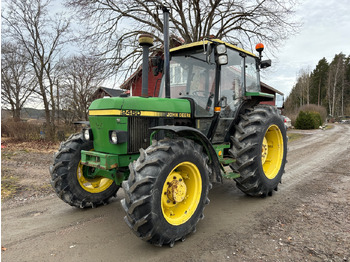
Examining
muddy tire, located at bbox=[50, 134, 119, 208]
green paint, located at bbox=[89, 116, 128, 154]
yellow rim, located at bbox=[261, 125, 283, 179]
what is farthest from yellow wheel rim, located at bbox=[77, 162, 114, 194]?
yellow rim, located at bbox=[261, 125, 283, 179]

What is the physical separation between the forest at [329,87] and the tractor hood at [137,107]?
42.8 m

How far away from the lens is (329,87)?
46.9 metres

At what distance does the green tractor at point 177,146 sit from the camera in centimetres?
257

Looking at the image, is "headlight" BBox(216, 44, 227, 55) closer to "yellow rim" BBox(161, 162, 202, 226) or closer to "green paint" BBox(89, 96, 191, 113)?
"green paint" BBox(89, 96, 191, 113)

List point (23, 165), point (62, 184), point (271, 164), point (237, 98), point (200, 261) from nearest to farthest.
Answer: point (200, 261) < point (62, 184) < point (237, 98) < point (271, 164) < point (23, 165)

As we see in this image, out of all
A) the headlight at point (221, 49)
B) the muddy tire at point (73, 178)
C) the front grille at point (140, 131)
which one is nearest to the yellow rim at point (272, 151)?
the headlight at point (221, 49)

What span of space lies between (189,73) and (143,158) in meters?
1.96

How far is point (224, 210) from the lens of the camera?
145 inches

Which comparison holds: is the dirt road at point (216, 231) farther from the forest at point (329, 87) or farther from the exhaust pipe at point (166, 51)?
the forest at point (329, 87)

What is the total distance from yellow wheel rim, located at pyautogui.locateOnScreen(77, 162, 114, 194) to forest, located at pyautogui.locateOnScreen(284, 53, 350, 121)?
43.0 metres

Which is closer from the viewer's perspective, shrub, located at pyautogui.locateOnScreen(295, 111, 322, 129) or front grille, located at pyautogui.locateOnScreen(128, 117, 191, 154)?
front grille, located at pyautogui.locateOnScreen(128, 117, 191, 154)

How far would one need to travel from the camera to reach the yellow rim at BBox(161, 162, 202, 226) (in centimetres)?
280

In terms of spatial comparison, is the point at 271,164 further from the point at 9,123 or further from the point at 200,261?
the point at 9,123

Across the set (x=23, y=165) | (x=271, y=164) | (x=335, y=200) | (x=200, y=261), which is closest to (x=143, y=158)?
(x=200, y=261)
